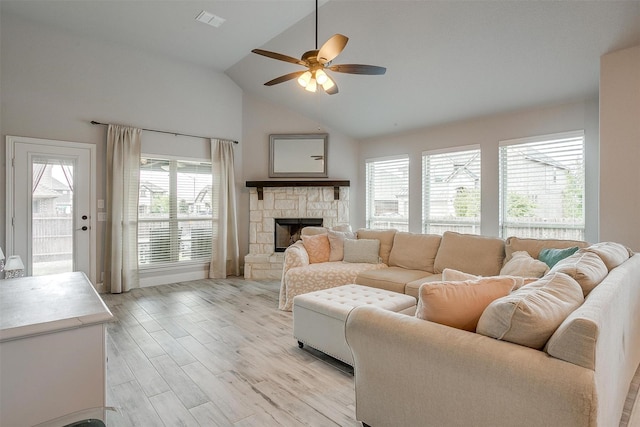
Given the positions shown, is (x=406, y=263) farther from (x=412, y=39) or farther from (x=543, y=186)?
(x=412, y=39)

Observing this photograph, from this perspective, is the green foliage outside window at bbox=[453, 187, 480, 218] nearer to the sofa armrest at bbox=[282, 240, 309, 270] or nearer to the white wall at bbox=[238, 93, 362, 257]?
the white wall at bbox=[238, 93, 362, 257]

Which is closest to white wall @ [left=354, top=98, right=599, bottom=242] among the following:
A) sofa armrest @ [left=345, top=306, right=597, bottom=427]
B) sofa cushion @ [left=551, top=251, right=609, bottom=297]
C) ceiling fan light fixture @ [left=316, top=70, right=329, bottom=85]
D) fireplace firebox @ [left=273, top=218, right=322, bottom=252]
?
fireplace firebox @ [left=273, top=218, right=322, bottom=252]

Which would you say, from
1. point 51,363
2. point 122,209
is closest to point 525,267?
point 51,363

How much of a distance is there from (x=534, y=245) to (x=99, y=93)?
5.66m

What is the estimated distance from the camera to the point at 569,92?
3904 millimetres

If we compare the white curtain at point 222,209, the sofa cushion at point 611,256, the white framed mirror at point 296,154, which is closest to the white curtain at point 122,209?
the white curtain at point 222,209

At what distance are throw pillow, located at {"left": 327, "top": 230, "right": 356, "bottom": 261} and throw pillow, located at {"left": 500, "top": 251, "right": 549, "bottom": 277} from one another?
2063 millimetres

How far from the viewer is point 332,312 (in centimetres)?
257

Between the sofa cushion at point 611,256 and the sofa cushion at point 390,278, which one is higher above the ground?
the sofa cushion at point 611,256

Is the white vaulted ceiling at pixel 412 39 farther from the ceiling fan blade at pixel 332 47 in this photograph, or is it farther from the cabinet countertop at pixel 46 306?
the cabinet countertop at pixel 46 306

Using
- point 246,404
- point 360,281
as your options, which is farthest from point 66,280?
point 360,281

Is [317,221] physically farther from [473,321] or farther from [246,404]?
[473,321]

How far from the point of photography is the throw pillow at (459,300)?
1.52 meters

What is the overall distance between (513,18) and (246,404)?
394cm
